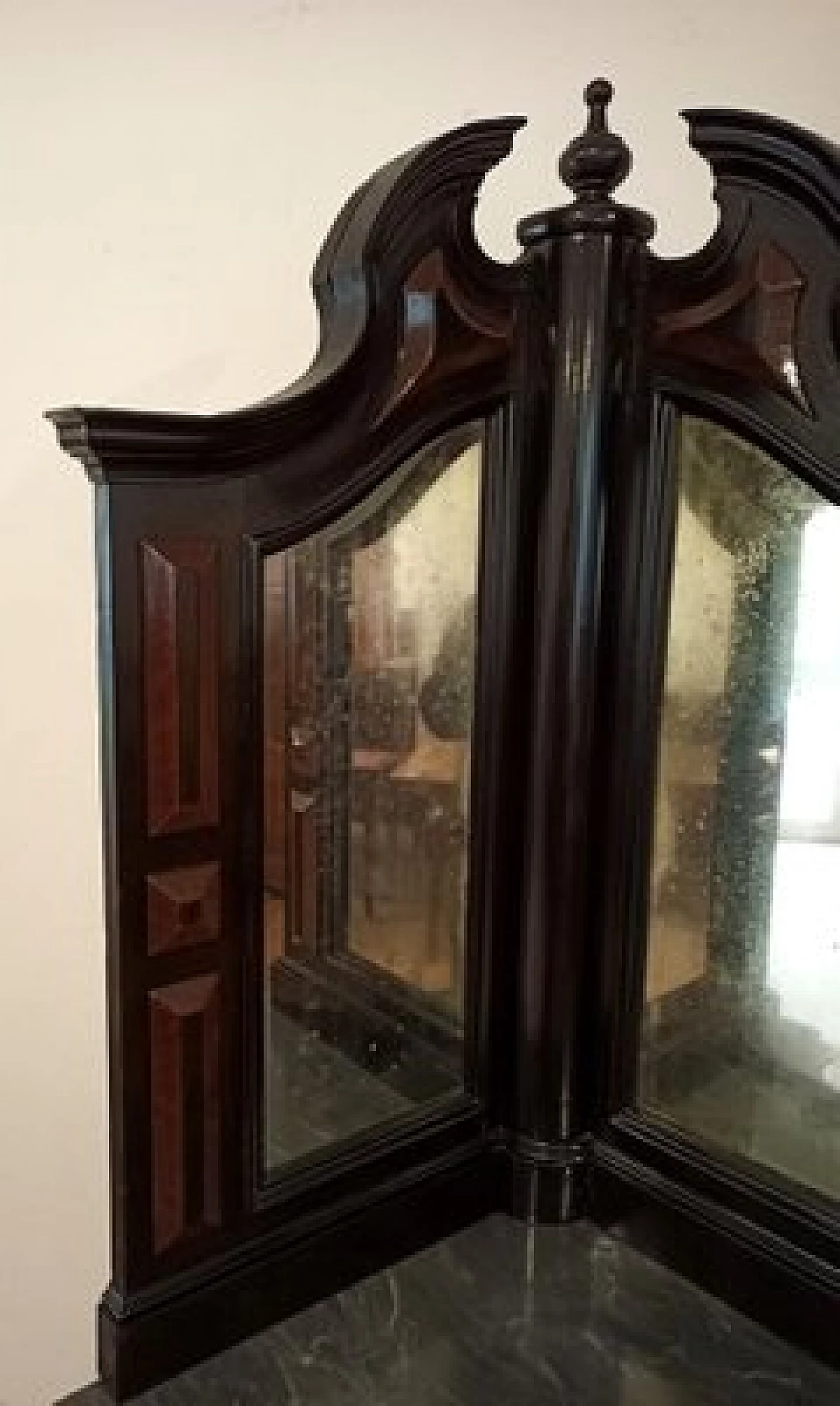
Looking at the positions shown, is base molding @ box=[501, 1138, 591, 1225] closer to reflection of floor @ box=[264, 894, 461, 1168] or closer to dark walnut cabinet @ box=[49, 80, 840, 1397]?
dark walnut cabinet @ box=[49, 80, 840, 1397]

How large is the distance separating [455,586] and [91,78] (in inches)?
33.1

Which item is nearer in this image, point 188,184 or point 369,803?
point 369,803

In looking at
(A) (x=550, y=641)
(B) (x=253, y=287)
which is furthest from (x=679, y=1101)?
(B) (x=253, y=287)

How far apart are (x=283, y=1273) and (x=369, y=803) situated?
47 centimetres

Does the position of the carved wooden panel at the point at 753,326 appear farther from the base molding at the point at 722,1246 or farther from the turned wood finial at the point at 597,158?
the base molding at the point at 722,1246

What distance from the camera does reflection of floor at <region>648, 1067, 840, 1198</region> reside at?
1083 mm

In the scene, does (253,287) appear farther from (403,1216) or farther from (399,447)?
(403,1216)

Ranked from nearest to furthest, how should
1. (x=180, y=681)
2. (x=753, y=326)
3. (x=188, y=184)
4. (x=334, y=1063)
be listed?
(x=180, y=681), (x=753, y=326), (x=334, y=1063), (x=188, y=184)

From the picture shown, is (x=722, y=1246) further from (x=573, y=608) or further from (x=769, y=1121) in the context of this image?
(x=573, y=608)

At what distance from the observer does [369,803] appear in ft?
3.78

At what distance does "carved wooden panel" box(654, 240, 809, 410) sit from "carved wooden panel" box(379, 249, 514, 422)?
→ 7.7 inches

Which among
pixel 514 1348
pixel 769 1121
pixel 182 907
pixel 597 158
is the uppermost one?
pixel 597 158

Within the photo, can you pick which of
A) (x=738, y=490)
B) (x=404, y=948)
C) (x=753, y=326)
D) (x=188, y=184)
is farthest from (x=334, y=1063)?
(x=188, y=184)

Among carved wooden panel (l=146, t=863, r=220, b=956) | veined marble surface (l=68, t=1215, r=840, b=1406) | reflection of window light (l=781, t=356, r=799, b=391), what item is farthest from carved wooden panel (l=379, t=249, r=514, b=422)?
veined marble surface (l=68, t=1215, r=840, b=1406)
